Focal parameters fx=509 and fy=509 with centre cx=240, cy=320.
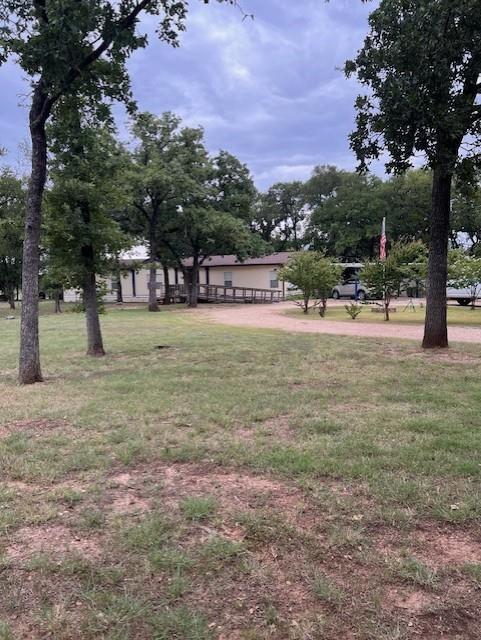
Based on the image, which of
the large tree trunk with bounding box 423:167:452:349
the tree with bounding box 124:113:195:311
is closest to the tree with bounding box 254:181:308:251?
the tree with bounding box 124:113:195:311

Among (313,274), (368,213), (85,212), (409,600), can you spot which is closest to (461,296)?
(313,274)

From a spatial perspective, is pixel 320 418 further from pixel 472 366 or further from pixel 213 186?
pixel 213 186

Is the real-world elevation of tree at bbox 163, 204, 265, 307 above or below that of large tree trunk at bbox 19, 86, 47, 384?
above

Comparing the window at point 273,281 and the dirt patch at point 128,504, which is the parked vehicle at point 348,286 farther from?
the dirt patch at point 128,504

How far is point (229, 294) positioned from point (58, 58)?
29767 millimetres

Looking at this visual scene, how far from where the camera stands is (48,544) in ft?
8.84

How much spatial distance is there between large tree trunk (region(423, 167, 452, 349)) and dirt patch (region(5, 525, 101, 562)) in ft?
26.7

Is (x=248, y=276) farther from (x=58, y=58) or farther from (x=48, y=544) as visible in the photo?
(x=48, y=544)

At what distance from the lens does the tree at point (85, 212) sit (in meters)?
8.61

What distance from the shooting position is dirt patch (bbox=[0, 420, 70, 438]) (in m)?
4.72

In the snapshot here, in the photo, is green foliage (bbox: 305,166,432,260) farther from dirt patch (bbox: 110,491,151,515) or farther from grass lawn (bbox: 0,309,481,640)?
dirt patch (bbox: 110,491,151,515)

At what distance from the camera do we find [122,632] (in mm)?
2033

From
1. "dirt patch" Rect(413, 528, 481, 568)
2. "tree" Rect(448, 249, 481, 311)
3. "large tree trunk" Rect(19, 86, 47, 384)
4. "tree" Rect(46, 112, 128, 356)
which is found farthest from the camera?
"tree" Rect(448, 249, 481, 311)

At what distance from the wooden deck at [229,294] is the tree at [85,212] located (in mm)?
24676
